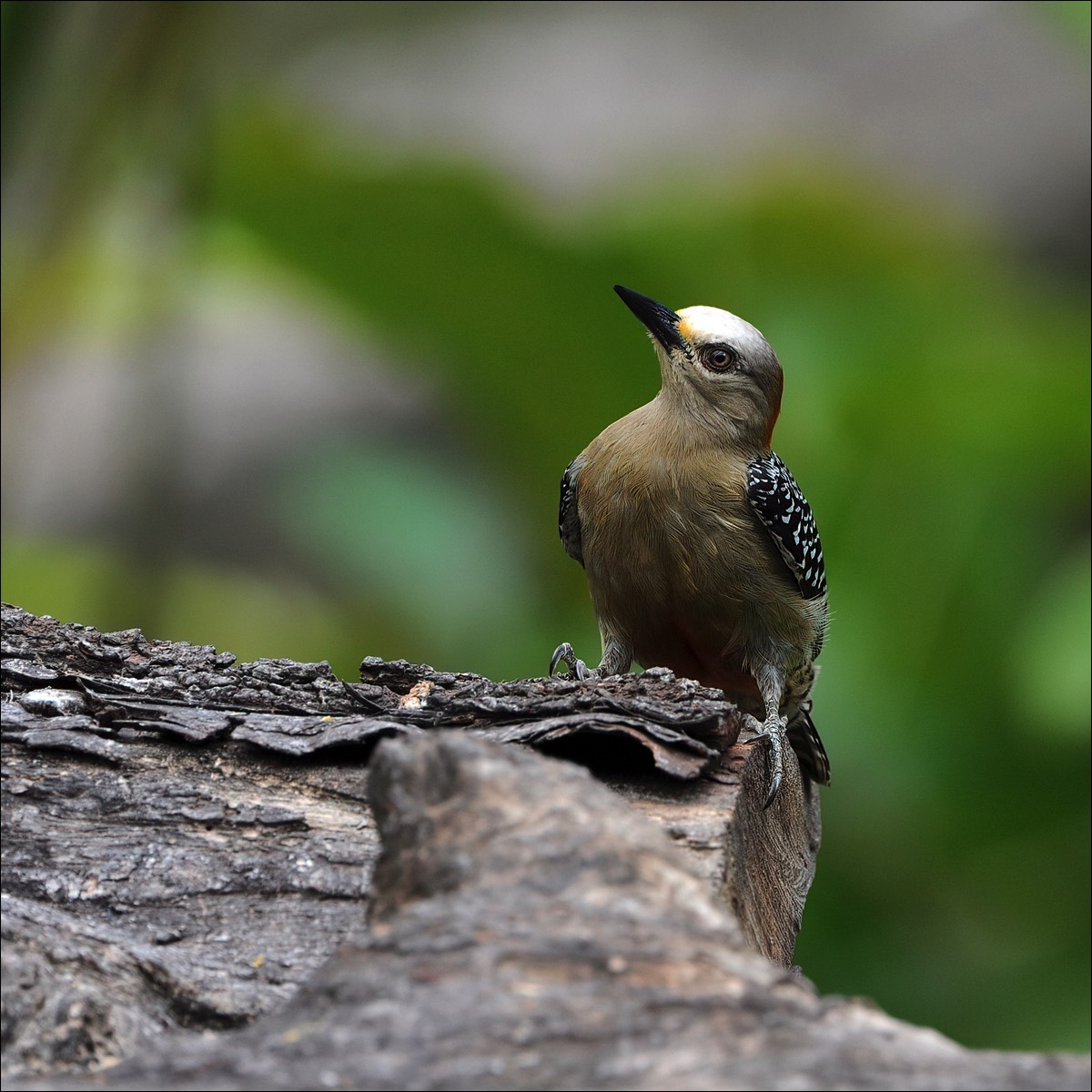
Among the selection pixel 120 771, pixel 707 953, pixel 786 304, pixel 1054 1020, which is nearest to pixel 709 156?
pixel 786 304

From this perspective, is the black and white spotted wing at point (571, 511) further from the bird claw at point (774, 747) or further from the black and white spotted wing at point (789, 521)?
the bird claw at point (774, 747)

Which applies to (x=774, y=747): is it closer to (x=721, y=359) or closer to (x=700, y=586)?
(x=700, y=586)

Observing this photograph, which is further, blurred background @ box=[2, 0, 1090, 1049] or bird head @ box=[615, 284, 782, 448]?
blurred background @ box=[2, 0, 1090, 1049]

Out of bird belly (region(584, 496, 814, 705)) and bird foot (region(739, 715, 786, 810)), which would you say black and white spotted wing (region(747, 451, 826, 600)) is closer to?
bird belly (region(584, 496, 814, 705))

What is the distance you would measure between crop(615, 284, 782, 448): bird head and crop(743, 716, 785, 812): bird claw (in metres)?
1.51

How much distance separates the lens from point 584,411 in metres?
7.73

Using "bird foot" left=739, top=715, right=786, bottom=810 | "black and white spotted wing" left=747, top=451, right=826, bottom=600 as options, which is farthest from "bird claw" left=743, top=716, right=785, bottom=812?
"black and white spotted wing" left=747, top=451, right=826, bottom=600

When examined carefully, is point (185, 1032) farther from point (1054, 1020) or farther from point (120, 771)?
point (1054, 1020)

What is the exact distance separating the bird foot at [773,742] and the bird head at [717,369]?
1454 mm

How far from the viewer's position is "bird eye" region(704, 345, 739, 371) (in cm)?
595

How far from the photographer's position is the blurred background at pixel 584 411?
266 inches

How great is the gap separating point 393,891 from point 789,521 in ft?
11.8

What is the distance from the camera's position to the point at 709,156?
1180cm

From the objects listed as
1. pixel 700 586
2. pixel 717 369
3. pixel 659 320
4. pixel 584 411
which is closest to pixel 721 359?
pixel 717 369
